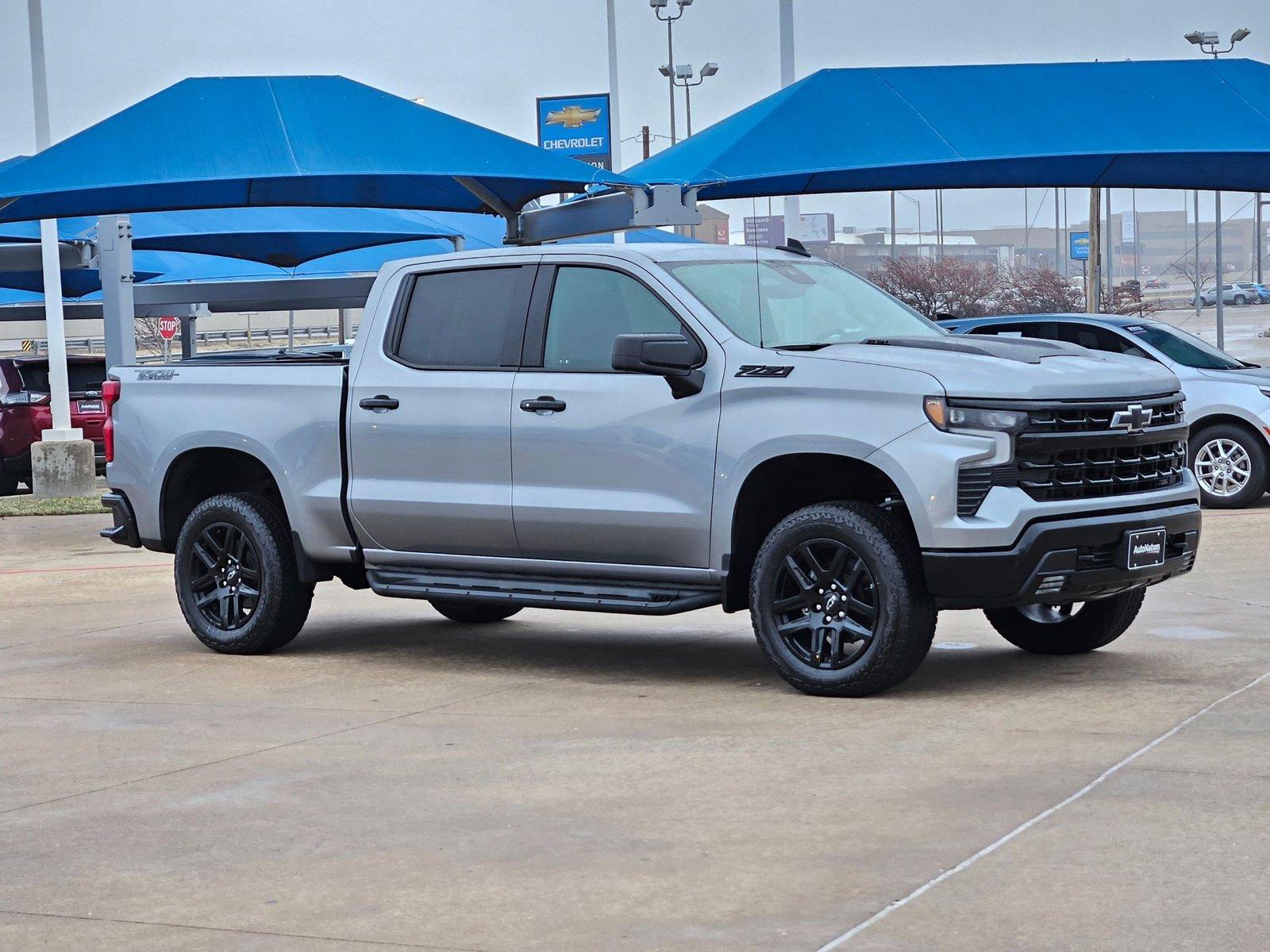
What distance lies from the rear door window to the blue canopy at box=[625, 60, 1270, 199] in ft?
23.9

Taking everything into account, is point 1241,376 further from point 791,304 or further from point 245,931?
point 245,931

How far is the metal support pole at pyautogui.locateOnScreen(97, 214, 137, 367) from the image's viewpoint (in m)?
19.7

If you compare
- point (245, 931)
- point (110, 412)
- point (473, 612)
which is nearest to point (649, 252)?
point (473, 612)

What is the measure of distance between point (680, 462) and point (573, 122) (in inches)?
1884

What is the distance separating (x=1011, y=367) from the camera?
23.8ft

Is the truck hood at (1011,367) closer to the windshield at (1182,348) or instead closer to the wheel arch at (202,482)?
the wheel arch at (202,482)

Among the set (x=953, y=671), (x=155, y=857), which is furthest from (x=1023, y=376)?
(x=155, y=857)

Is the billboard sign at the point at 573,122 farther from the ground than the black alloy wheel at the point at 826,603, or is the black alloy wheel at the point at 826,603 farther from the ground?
the billboard sign at the point at 573,122

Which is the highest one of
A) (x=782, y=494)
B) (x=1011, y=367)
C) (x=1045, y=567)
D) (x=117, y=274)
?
(x=117, y=274)

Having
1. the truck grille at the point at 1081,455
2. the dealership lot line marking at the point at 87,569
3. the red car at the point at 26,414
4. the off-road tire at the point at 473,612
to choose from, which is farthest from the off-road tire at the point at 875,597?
the red car at the point at 26,414

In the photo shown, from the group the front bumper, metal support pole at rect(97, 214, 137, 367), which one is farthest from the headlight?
metal support pole at rect(97, 214, 137, 367)

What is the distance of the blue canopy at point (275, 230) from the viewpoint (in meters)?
23.4

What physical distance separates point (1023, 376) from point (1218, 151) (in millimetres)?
10369

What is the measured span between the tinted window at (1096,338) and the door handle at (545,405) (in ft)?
28.1
